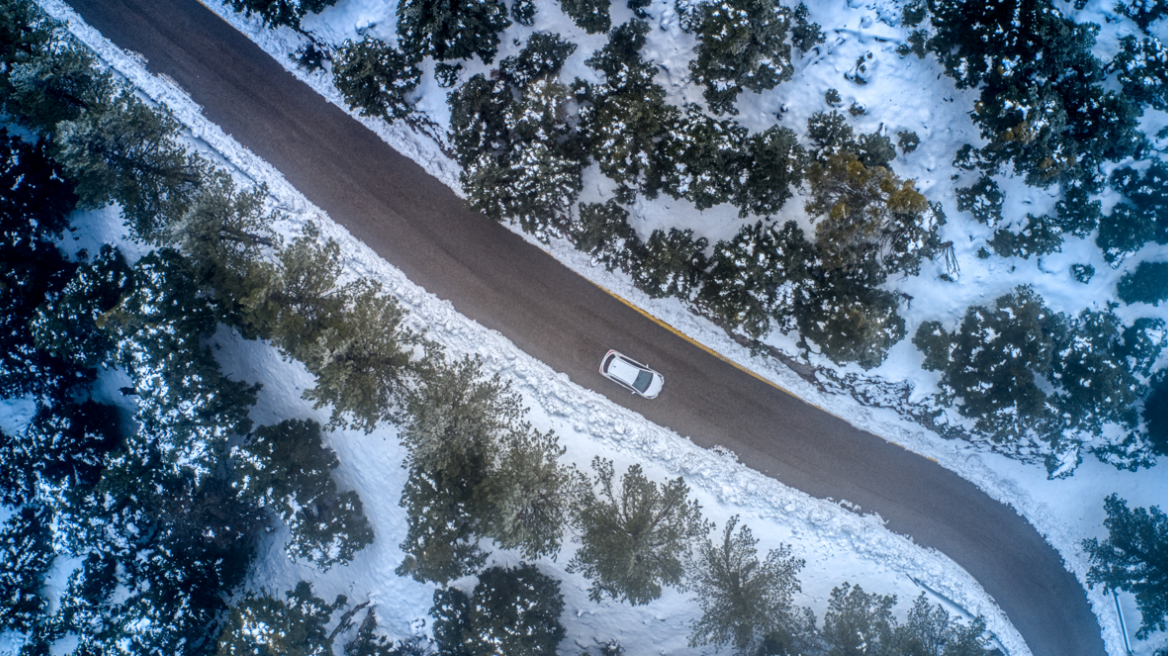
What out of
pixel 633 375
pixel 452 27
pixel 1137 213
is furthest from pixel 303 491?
pixel 1137 213

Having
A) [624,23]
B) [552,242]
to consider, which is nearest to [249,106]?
[552,242]

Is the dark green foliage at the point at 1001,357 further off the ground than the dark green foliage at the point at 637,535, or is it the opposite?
the dark green foliage at the point at 1001,357

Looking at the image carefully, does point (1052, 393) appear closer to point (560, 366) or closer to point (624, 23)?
point (560, 366)

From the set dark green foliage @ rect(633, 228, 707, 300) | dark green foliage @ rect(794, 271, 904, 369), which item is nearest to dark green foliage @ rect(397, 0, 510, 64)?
dark green foliage @ rect(633, 228, 707, 300)

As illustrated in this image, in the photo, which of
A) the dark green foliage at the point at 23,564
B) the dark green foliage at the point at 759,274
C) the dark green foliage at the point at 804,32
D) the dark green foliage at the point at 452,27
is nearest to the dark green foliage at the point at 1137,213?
the dark green foliage at the point at 759,274

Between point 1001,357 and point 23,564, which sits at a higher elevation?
point 1001,357

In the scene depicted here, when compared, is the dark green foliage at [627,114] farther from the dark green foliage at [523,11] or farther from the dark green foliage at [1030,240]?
the dark green foliage at [1030,240]

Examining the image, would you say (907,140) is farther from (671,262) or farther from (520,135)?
(520,135)
